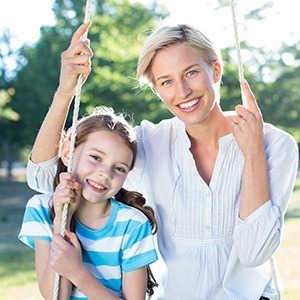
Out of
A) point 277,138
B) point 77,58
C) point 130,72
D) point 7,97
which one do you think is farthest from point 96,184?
point 7,97

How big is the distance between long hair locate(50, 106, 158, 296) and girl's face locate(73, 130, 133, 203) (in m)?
0.02

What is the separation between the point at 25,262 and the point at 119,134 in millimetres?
7170

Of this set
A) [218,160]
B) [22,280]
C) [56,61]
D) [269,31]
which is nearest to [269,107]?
[269,31]

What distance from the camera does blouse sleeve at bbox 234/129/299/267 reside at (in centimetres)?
224

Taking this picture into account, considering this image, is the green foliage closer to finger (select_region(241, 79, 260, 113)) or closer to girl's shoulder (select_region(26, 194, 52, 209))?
finger (select_region(241, 79, 260, 113))

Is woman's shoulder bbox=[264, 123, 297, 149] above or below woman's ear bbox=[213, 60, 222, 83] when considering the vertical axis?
below

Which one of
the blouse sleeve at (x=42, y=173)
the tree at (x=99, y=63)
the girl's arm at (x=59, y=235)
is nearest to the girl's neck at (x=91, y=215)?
the girl's arm at (x=59, y=235)

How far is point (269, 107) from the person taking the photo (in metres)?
17.6

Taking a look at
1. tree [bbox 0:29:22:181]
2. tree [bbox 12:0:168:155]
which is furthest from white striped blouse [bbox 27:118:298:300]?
tree [bbox 0:29:22:181]

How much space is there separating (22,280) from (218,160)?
556 centimetres

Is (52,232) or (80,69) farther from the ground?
(80,69)

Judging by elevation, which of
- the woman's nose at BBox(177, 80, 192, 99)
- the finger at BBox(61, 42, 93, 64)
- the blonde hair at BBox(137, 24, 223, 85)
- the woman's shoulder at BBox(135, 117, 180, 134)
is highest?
the blonde hair at BBox(137, 24, 223, 85)

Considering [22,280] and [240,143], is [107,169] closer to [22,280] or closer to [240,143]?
[240,143]

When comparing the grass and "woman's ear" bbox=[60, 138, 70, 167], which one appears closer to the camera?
"woman's ear" bbox=[60, 138, 70, 167]
